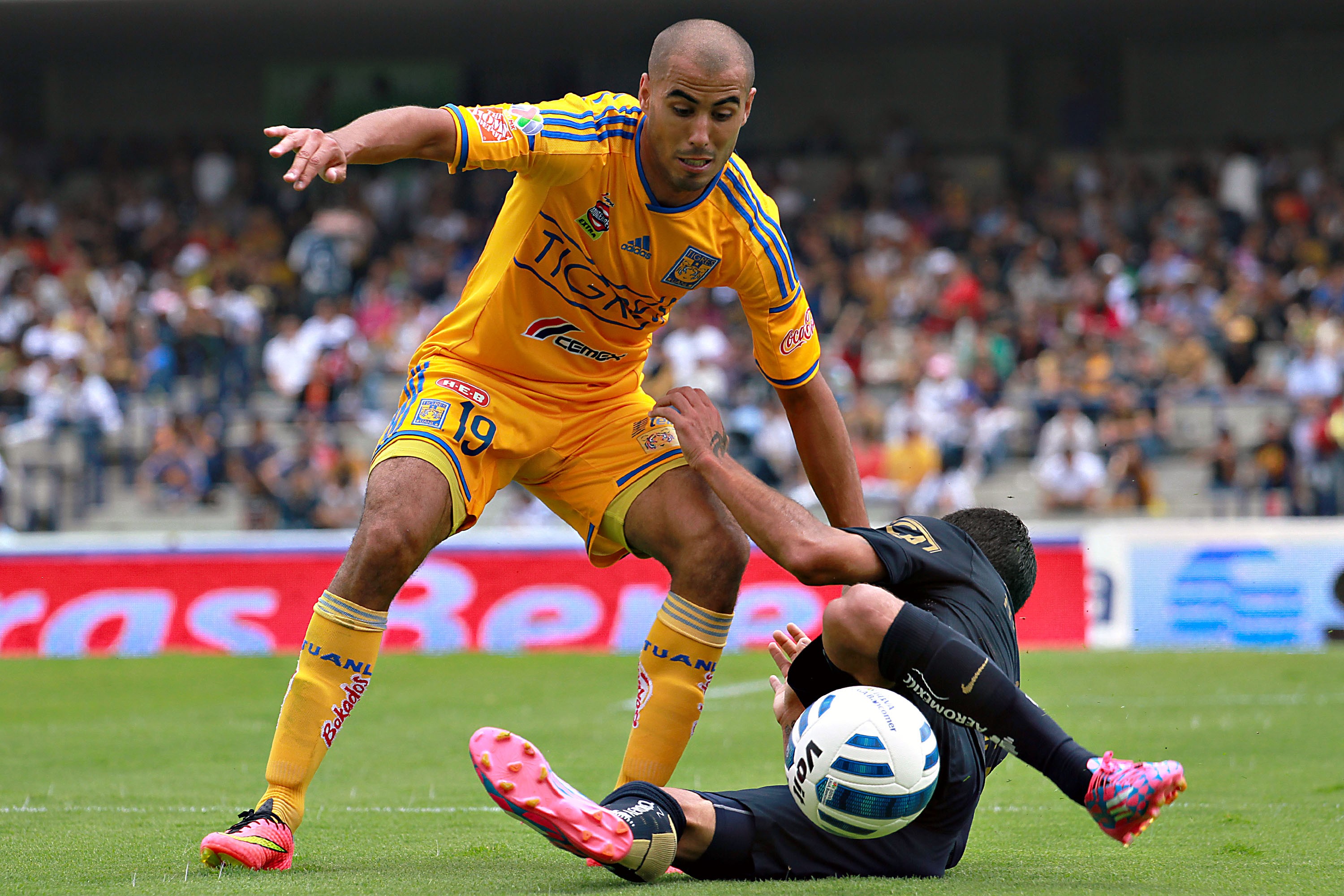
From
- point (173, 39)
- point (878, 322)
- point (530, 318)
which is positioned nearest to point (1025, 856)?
point (530, 318)

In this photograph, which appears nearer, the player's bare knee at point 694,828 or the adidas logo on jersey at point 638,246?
the player's bare knee at point 694,828

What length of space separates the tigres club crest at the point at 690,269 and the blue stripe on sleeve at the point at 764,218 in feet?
0.65

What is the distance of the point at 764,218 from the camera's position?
468 cm

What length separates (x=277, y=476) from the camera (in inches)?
583

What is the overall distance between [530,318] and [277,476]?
10621 millimetres

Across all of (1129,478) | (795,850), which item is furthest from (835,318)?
(795,850)

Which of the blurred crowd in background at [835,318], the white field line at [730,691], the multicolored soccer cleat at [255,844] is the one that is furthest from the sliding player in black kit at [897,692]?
the blurred crowd in background at [835,318]

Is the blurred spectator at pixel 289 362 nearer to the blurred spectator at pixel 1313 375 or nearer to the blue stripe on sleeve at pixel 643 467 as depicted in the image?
the blurred spectator at pixel 1313 375

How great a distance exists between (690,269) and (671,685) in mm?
1301

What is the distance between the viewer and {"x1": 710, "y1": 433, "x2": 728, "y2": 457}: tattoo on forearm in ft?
13.9

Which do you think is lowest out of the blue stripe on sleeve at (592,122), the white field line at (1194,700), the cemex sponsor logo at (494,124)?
the white field line at (1194,700)

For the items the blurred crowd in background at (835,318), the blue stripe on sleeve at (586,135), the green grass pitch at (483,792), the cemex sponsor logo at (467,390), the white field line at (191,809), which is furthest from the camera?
the blurred crowd in background at (835,318)

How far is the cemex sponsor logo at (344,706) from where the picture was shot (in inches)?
170

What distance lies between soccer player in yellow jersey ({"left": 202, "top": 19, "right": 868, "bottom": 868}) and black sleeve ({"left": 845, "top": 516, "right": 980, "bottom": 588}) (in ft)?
2.66
